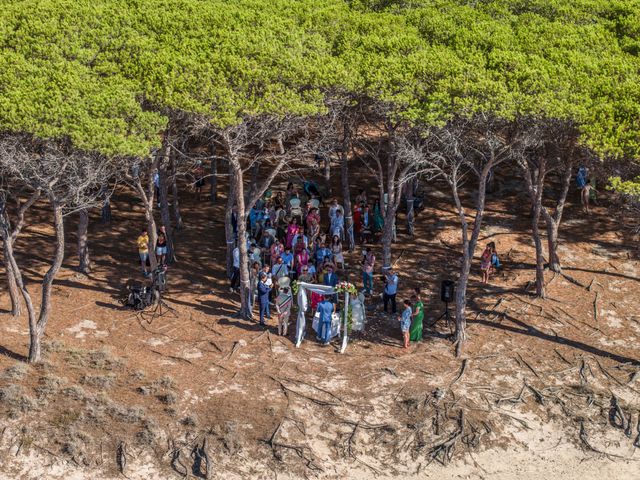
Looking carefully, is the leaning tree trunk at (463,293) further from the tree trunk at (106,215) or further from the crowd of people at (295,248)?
the tree trunk at (106,215)

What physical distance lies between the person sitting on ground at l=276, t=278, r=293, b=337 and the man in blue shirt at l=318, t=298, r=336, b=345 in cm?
82

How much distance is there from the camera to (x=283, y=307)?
20.7 m

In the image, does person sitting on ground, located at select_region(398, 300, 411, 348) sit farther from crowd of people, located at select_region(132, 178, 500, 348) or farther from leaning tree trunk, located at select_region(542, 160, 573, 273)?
leaning tree trunk, located at select_region(542, 160, 573, 273)

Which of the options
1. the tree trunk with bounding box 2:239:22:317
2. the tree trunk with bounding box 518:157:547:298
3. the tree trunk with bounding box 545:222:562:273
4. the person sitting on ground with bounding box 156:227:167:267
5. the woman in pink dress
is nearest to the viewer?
the tree trunk with bounding box 2:239:22:317

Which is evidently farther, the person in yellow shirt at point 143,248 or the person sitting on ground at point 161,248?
the person sitting on ground at point 161,248

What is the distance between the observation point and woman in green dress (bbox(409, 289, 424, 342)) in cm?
2064

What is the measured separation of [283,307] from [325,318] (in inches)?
44.0

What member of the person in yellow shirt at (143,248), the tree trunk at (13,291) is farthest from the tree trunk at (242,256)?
the tree trunk at (13,291)

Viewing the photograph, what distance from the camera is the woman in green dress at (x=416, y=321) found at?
20641mm

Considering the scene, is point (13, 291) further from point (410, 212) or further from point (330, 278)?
point (410, 212)

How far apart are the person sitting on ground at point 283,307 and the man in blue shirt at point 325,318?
0.82 m

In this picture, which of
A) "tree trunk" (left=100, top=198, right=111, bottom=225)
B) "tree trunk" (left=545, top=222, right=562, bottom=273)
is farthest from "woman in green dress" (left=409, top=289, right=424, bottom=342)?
"tree trunk" (left=100, top=198, right=111, bottom=225)

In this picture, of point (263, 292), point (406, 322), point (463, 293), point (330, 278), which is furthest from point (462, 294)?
point (263, 292)

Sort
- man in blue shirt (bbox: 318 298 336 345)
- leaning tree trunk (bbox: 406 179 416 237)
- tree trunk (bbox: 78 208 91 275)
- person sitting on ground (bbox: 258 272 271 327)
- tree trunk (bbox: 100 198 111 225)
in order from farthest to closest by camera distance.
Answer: tree trunk (bbox: 100 198 111 225), leaning tree trunk (bbox: 406 179 416 237), tree trunk (bbox: 78 208 91 275), person sitting on ground (bbox: 258 272 271 327), man in blue shirt (bbox: 318 298 336 345)
